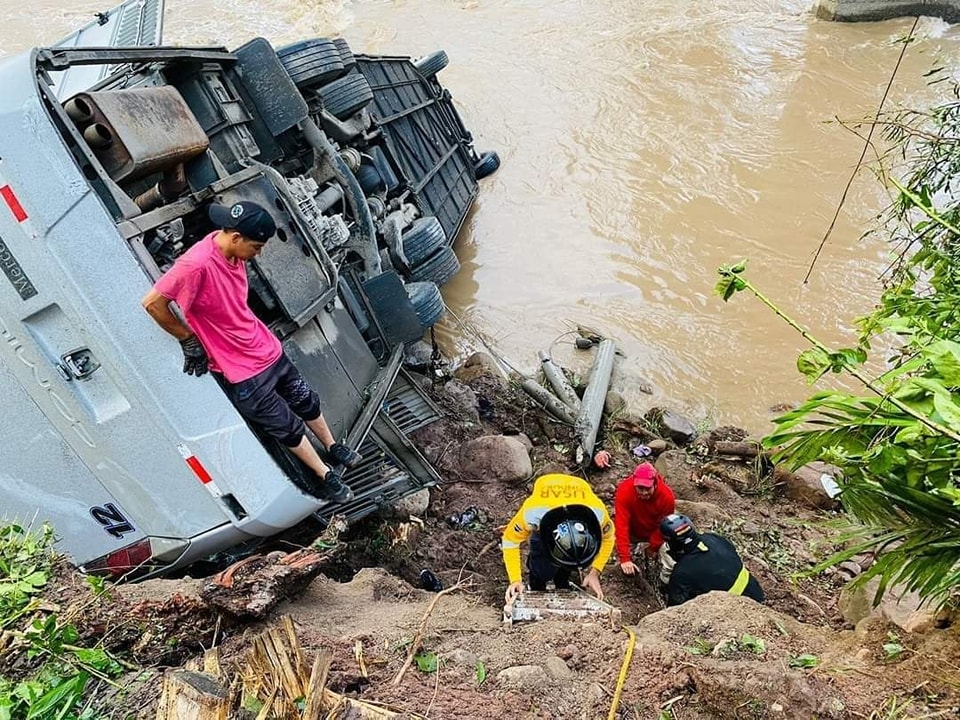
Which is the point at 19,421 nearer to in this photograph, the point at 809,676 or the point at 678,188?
the point at 809,676

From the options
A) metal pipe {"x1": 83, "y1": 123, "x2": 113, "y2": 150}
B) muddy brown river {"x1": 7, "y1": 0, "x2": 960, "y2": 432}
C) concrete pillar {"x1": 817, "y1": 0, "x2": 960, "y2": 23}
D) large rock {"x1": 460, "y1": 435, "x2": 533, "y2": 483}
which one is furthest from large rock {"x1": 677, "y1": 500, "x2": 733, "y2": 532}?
concrete pillar {"x1": 817, "y1": 0, "x2": 960, "y2": 23}

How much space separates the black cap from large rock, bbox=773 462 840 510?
3.91 m

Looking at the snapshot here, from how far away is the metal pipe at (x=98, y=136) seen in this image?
3.19 meters

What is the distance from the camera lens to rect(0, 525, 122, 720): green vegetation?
2385 millimetres

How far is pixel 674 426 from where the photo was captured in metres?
6.02

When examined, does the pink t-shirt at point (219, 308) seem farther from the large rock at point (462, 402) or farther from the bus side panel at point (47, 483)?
the large rock at point (462, 402)

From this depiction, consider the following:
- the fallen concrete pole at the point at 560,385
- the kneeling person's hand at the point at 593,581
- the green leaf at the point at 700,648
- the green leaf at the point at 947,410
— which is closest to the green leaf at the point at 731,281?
the green leaf at the point at 947,410

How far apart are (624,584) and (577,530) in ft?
3.47

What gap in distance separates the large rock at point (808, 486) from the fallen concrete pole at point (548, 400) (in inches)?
64.7

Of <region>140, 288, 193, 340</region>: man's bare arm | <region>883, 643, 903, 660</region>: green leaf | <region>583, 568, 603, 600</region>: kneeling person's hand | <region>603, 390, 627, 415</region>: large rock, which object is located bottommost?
<region>603, 390, 627, 415</region>: large rock

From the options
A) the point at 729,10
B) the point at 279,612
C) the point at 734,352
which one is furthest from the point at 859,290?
the point at 729,10

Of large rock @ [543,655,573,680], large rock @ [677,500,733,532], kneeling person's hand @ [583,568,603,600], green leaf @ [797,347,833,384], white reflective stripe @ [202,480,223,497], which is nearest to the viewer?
green leaf @ [797,347,833,384]

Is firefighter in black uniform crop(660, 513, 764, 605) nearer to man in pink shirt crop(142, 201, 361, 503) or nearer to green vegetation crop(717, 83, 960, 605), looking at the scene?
green vegetation crop(717, 83, 960, 605)

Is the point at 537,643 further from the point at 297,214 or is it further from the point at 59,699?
the point at 297,214
